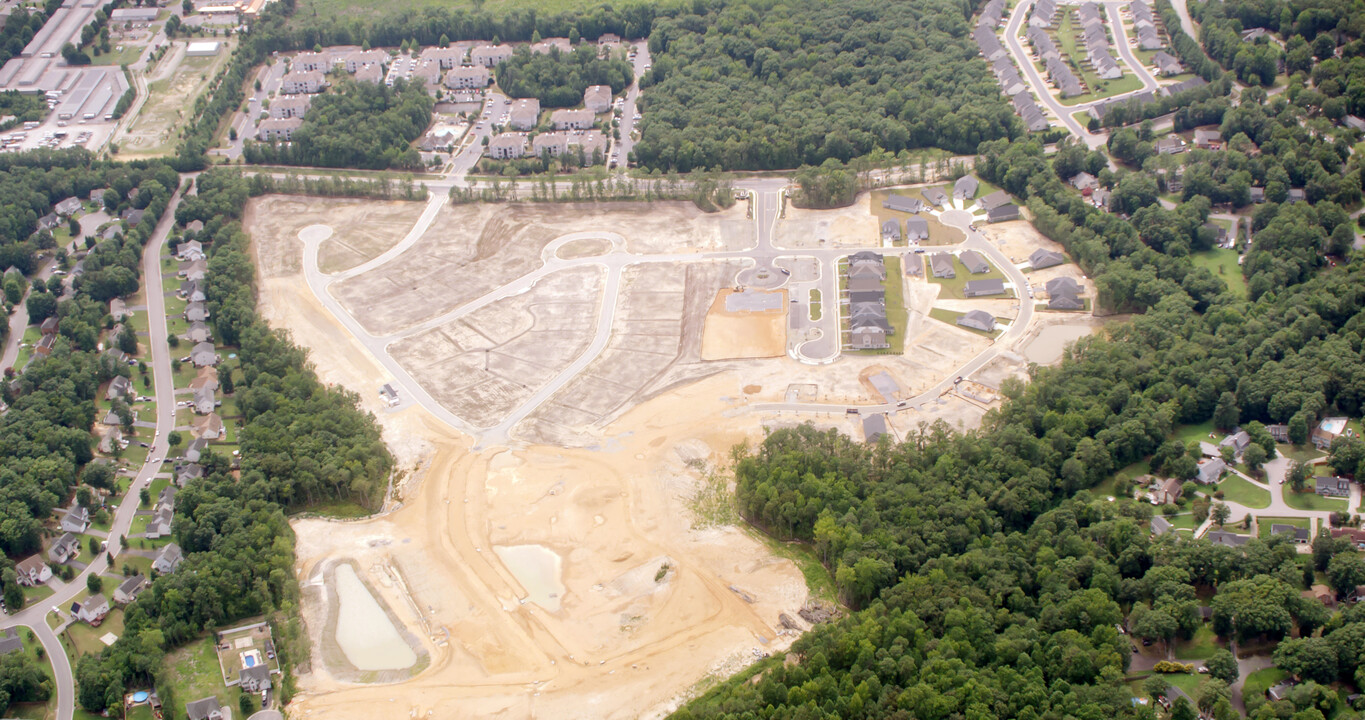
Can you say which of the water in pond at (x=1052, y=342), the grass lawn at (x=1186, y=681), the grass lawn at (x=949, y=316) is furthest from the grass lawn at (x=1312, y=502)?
the grass lawn at (x=949, y=316)

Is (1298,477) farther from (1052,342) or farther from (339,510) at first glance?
(339,510)

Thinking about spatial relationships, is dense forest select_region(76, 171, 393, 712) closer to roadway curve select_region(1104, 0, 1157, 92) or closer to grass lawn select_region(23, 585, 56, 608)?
grass lawn select_region(23, 585, 56, 608)

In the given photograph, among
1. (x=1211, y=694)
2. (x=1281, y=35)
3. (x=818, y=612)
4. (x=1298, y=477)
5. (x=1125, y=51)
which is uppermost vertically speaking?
(x=1281, y=35)

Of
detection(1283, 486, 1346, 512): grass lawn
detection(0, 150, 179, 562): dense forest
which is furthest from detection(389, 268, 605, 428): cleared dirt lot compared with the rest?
detection(1283, 486, 1346, 512): grass lawn

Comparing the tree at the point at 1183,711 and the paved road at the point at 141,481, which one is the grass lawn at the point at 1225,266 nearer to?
the tree at the point at 1183,711

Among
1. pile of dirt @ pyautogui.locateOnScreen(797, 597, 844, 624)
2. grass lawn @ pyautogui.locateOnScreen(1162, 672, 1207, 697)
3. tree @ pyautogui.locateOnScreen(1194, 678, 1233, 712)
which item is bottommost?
grass lawn @ pyautogui.locateOnScreen(1162, 672, 1207, 697)

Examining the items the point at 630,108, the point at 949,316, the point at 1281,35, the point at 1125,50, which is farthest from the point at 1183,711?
the point at 1125,50
